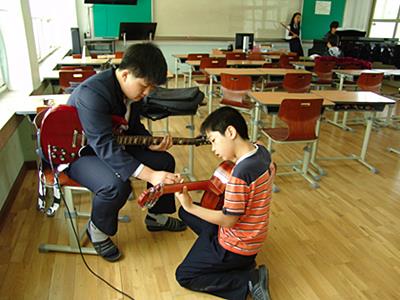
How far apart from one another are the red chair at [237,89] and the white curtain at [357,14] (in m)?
6.84

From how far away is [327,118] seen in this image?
16.8 ft

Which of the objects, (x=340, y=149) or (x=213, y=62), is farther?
(x=213, y=62)

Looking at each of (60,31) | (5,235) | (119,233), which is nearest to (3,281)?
(5,235)

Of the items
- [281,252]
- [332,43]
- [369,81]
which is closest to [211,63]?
[369,81]

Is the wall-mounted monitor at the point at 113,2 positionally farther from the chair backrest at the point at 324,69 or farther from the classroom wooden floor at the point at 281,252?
the classroom wooden floor at the point at 281,252

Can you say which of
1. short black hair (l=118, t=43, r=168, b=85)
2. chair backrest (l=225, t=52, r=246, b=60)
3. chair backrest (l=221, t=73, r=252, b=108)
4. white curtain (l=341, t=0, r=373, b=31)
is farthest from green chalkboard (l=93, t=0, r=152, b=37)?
short black hair (l=118, t=43, r=168, b=85)

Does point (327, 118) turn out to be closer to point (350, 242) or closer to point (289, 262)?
point (350, 242)

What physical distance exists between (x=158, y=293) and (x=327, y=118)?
162 inches

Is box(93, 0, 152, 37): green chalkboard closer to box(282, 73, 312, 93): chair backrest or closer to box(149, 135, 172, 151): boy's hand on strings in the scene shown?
box(282, 73, 312, 93): chair backrest

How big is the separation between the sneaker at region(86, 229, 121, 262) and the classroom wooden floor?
37 mm

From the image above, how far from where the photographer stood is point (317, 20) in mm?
9086

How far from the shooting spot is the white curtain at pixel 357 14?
29.7 ft

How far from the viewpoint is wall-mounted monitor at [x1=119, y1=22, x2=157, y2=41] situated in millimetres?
6191

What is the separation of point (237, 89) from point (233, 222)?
8.60ft
